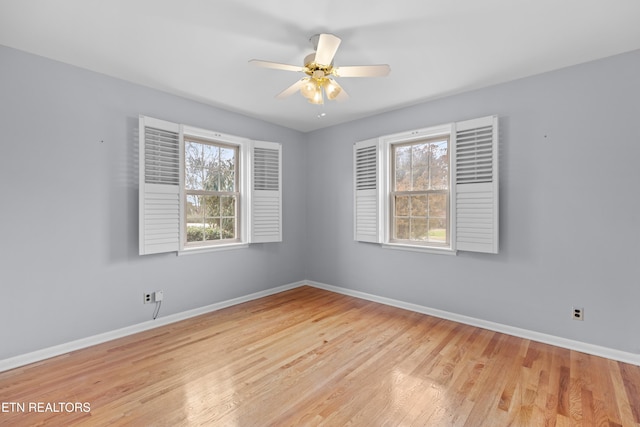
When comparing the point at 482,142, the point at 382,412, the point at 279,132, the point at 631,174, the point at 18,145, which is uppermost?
the point at 279,132

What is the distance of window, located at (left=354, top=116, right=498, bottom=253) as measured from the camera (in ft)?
10.4

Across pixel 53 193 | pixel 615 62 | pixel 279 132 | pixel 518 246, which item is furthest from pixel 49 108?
pixel 615 62

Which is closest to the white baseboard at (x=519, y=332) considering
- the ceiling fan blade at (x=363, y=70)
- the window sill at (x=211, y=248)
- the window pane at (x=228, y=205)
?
the window sill at (x=211, y=248)

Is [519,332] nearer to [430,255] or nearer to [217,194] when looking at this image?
[430,255]

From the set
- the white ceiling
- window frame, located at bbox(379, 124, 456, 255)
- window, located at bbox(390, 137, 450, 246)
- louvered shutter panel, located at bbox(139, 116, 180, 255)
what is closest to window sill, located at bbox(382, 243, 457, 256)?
window frame, located at bbox(379, 124, 456, 255)

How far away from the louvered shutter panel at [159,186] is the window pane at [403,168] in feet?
9.00

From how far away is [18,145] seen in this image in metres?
2.47

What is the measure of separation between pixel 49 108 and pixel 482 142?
4157 mm

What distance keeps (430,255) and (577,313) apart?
142cm

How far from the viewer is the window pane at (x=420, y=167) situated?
3.79 m

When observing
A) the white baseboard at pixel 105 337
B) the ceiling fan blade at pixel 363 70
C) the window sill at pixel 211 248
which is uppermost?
the ceiling fan blade at pixel 363 70

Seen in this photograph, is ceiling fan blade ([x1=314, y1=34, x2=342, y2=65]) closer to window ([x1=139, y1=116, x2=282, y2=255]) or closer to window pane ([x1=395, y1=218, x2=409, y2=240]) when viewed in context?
window ([x1=139, y1=116, x2=282, y2=255])

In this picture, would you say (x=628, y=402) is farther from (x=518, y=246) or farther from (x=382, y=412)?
(x=382, y=412)

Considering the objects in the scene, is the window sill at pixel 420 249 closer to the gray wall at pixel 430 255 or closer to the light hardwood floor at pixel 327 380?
the gray wall at pixel 430 255
